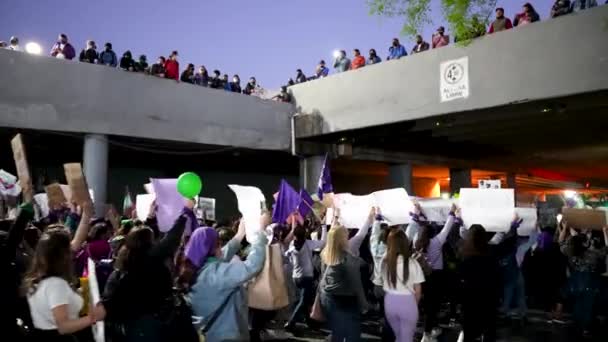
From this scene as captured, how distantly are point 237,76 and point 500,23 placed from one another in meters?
9.52

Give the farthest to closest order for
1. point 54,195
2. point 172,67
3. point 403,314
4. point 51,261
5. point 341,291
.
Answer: point 172,67
point 54,195
point 403,314
point 341,291
point 51,261

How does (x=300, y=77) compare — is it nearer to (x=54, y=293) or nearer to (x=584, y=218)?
(x=584, y=218)

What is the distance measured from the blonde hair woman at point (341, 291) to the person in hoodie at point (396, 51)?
40.6 feet

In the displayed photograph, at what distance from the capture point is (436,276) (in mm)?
8219

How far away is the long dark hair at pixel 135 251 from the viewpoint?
3.93 m

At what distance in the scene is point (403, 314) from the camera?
19.1 feet

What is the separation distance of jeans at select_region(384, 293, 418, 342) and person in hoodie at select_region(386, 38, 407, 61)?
12441 millimetres

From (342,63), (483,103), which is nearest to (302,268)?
(483,103)

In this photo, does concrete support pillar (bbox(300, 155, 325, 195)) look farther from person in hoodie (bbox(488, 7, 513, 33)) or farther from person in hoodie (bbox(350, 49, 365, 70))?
person in hoodie (bbox(488, 7, 513, 33))

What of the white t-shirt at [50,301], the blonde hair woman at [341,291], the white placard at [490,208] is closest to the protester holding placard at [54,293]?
the white t-shirt at [50,301]

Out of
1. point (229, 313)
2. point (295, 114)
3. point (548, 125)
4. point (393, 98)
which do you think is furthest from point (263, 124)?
point (229, 313)

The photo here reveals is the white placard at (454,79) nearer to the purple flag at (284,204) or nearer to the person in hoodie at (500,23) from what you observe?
the person in hoodie at (500,23)

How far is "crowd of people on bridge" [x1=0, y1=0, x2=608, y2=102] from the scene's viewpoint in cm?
1412

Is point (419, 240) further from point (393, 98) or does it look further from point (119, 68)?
point (119, 68)
